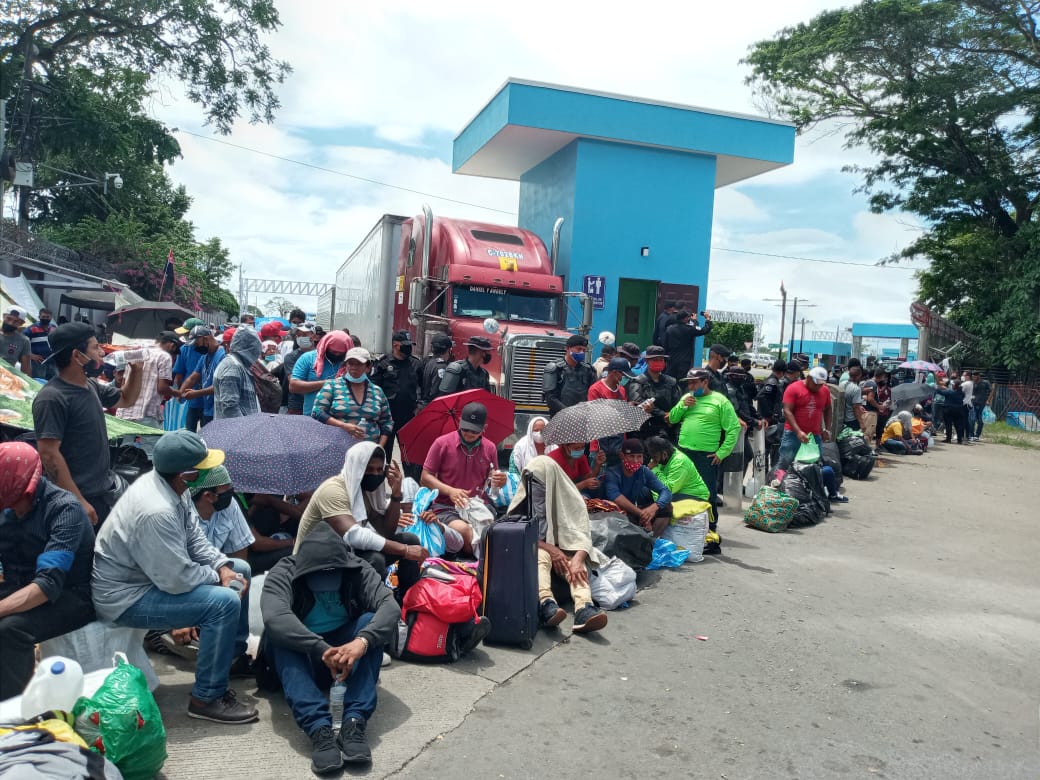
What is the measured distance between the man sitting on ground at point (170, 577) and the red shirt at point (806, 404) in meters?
8.10

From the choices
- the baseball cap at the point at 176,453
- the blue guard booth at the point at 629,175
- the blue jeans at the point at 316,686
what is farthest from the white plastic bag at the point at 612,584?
the blue guard booth at the point at 629,175

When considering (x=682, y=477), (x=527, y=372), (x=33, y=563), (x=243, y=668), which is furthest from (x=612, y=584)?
(x=527, y=372)

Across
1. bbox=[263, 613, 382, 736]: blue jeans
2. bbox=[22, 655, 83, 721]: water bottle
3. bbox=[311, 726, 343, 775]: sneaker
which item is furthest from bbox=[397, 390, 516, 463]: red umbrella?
bbox=[22, 655, 83, 721]: water bottle

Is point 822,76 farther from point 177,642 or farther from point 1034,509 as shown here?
point 177,642

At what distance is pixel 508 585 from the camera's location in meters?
5.43

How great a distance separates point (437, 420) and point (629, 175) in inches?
600

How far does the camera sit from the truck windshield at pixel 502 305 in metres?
12.4

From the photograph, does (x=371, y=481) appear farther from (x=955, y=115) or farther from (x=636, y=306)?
(x=955, y=115)

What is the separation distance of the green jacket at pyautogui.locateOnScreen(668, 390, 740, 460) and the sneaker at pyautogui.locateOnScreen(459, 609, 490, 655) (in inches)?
158

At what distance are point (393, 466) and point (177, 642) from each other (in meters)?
1.63

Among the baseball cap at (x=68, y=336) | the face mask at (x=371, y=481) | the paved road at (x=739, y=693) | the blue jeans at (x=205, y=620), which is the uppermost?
the baseball cap at (x=68, y=336)

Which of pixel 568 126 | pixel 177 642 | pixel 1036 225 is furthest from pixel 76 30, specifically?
pixel 1036 225

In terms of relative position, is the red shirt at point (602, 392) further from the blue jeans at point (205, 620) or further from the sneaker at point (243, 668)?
the blue jeans at point (205, 620)

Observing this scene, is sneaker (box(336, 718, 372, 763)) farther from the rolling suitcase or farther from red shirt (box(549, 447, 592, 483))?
red shirt (box(549, 447, 592, 483))
